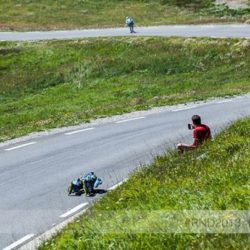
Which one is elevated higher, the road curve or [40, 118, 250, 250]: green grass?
[40, 118, 250, 250]: green grass

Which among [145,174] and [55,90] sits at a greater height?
[145,174]

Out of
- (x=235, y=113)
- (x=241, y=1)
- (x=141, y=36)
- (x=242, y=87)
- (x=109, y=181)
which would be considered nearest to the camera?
(x=109, y=181)

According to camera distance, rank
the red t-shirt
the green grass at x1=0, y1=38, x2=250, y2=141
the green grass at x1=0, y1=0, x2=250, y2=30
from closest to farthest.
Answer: the red t-shirt
the green grass at x1=0, y1=38, x2=250, y2=141
the green grass at x1=0, y1=0, x2=250, y2=30

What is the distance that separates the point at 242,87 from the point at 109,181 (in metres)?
17.4

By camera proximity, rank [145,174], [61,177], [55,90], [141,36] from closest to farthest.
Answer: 1. [145,174]
2. [61,177]
3. [55,90]
4. [141,36]

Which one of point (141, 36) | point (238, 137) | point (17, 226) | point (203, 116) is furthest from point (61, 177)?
point (141, 36)

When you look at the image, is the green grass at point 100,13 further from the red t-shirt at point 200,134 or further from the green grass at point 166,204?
the green grass at point 166,204

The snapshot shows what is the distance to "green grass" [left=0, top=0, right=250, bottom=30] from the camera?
199 ft

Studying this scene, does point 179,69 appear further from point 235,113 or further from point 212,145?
point 212,145

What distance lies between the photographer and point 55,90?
4078cm

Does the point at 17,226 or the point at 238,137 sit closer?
the point at 17,226

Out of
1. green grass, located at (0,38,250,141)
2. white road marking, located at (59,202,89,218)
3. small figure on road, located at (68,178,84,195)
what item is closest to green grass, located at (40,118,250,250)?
white road marking, located at (59,202,89,218)

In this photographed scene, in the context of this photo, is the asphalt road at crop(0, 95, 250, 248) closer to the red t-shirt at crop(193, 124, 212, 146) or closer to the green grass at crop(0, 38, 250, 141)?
the red t-shirt at crop(193, 124, 212, 146)

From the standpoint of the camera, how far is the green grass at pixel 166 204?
8555 millimetres
